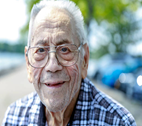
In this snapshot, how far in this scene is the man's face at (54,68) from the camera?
4.72 feet

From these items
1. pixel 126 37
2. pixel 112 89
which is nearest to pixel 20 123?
pixel 112 89

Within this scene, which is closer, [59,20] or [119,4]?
[59,20]

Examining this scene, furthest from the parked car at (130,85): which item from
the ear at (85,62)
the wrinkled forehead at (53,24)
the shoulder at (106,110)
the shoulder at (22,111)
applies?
the wrinkled forehead at (53,24)

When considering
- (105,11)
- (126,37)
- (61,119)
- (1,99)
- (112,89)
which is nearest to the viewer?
(61,119)

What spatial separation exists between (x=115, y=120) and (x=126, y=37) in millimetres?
28480

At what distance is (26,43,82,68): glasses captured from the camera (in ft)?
4.78

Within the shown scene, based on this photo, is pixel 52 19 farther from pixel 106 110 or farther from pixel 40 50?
pixel 106 110

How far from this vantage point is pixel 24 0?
24.8 feet

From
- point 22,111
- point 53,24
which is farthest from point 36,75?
point 22,111

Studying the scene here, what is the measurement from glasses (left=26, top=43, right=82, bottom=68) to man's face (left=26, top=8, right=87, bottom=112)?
0.10 feet

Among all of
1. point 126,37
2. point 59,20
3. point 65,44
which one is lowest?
point 65,44

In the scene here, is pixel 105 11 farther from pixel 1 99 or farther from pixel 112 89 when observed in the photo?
pixel 1 99

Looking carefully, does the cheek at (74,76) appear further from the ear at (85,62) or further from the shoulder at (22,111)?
the shoulder at (22,111)

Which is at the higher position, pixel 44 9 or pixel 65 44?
pixel 44 9
